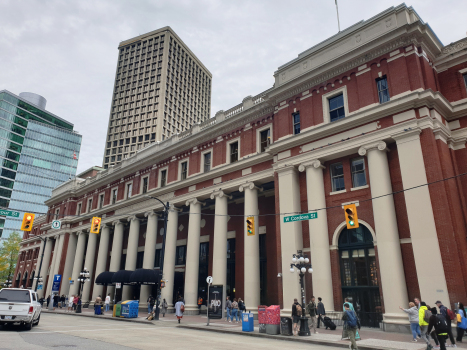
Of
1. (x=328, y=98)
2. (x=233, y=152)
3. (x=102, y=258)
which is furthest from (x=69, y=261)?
(x=328, y=98)

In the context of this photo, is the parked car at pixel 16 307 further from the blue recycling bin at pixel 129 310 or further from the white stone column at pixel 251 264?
the white stone column at pixel 251 264

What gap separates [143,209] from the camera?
3891cm

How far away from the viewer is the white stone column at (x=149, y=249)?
35.0 m

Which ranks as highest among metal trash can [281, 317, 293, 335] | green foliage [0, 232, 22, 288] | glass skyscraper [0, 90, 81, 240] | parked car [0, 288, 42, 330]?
glass skyscraper [0, 90, 81, 240]

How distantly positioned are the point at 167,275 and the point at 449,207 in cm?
2463

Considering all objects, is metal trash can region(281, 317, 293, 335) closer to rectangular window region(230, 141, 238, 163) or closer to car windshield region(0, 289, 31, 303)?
car windshield region(0, 289, 31, 303)

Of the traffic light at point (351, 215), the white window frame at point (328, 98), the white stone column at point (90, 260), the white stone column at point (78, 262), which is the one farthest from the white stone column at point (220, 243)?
the white stone column at point (78, 262)

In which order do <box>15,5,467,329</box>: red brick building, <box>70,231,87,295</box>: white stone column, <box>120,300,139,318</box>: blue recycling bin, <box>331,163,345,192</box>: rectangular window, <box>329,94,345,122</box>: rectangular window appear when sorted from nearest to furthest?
<box>15,5,467,329</box>: red brick building → <box>331,163,345,192</box>: rectangular window → <box>329,94,345,122</box>: rectangular window → <box>120,300,139,318</box>: blue recycling bin → <box>70,231,87,295</box>: white stone column

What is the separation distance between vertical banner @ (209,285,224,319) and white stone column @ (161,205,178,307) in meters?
8.93

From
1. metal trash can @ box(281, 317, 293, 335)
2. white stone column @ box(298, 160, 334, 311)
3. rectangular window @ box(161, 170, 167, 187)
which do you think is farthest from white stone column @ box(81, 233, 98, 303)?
metal trash can @ box(281, 317, 293, 335)

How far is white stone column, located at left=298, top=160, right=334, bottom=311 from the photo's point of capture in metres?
20.8

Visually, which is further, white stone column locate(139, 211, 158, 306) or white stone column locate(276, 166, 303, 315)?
white stone column locate(139, 211, 158, 306)

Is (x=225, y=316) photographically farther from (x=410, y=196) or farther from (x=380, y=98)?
(x=380, y=98)

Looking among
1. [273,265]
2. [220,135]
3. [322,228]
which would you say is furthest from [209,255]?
[322,228]
